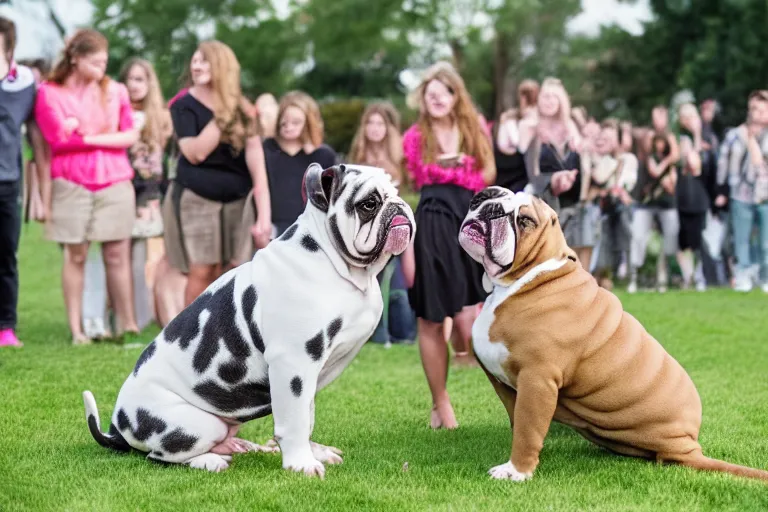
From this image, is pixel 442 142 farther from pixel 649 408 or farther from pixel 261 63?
pixel 261 63

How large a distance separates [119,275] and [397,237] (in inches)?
198

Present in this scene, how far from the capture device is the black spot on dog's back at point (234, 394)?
4.23 meters

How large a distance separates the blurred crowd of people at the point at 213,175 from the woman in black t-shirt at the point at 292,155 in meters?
0.01

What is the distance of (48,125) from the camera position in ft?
25.7

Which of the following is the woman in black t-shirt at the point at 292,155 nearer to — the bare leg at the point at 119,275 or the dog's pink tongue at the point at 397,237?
the bare leg at the point at 119,275

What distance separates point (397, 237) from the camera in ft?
13.3

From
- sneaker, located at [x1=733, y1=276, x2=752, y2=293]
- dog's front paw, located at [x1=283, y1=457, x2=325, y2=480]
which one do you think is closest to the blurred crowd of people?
dog's front paw, located at [x1=283, y1=457, x2=325, y2=480]

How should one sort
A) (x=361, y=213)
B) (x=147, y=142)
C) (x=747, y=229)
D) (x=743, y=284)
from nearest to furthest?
(x=361, y=213) → (x=147, y=142) → (x=747, y=229) → (x=743, y=284)

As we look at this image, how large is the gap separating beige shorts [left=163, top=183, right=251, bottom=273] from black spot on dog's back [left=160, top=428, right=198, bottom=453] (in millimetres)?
3510

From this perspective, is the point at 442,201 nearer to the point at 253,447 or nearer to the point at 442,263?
the point at 442,263

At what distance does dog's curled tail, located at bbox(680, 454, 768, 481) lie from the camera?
413 cm

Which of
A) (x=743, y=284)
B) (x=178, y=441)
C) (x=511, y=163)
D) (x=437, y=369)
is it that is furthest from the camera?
(x=743, y=284)

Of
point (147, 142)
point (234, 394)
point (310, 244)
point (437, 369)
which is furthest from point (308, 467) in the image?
point (147, 142)

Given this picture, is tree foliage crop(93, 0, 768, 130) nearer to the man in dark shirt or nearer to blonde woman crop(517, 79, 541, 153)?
blonde woman crop(517, 79, 541, 153)
